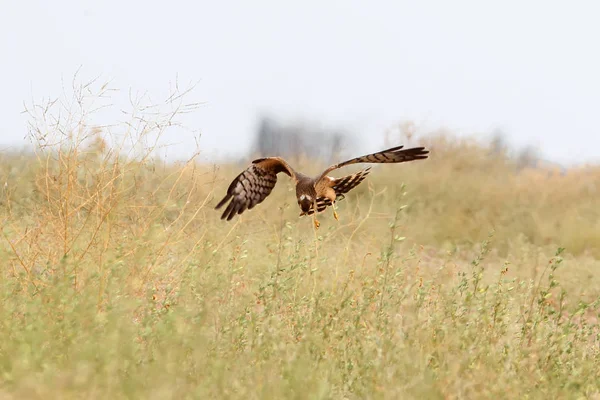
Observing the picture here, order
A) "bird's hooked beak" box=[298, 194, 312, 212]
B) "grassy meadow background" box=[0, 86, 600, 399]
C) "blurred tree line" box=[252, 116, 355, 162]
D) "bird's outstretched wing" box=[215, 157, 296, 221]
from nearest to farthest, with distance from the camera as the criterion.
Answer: "grassy meadow background" box=[0, 86, 600, 399], "bird's hooked beak" box=[298, 194, 312, 212], "bird's outstretched wing" box=[215, 157, 296, 221], "blurred tree line" box=[252, 116, 355, 162]

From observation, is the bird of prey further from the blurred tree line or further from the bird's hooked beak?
the blurred tree line

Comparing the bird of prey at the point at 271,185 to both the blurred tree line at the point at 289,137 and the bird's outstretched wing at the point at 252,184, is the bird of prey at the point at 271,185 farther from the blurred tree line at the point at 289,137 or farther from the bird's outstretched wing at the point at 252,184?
the blurred tree line at the point at 289,137

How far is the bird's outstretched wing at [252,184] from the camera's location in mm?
4922

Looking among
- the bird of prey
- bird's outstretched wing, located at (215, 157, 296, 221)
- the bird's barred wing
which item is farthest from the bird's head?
the bird's barred wing

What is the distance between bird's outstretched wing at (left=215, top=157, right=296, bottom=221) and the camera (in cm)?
492

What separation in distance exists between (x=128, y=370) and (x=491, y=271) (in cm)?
719

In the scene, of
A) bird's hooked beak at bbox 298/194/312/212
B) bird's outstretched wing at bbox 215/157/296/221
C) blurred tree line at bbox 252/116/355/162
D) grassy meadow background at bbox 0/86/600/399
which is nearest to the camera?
grassy meadow background at bbox 0/86/600/399

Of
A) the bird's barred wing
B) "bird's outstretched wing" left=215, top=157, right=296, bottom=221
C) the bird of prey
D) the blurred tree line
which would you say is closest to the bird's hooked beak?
the bird of prey

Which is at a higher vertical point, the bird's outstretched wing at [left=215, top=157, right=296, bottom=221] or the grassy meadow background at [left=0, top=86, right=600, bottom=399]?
the bird's outstretched wing at [left=215, top=157, right=296, bottom=221]

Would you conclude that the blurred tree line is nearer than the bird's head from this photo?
No

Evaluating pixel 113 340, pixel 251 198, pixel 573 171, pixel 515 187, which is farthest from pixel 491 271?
pixel 573 171

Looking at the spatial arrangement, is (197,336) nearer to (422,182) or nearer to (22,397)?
(22,397)

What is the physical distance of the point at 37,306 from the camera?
3.08 meters

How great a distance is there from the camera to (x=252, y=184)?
502 centimetres
